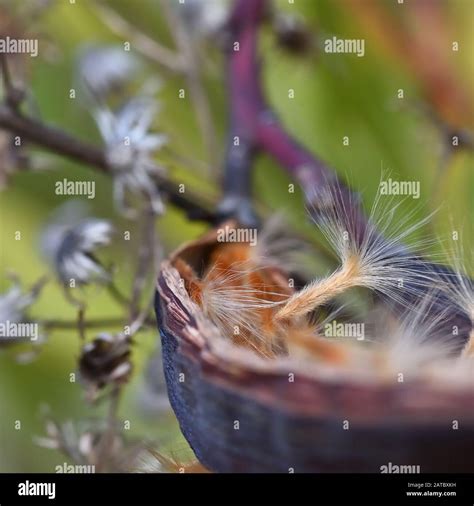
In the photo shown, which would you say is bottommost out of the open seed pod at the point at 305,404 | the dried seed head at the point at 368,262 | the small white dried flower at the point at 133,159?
the open seed pod at the point at 305,404

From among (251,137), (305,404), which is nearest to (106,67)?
(251,137)

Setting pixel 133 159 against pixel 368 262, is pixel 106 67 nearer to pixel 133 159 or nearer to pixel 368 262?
pixel 133 159

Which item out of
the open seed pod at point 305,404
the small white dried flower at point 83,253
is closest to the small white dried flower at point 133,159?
the small white dried flower at point 83,253

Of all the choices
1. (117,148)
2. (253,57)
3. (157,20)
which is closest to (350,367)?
(117,148)

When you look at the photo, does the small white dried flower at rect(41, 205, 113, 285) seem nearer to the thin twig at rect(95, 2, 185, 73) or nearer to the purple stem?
the purple stem

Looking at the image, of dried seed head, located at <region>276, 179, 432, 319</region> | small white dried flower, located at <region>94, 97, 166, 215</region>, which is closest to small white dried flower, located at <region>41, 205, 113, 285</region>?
small white dried flower, located at <region>94, 97, 166, 215</region>

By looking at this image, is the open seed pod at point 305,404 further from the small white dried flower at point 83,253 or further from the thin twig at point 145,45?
the thin twig at point 145,45
